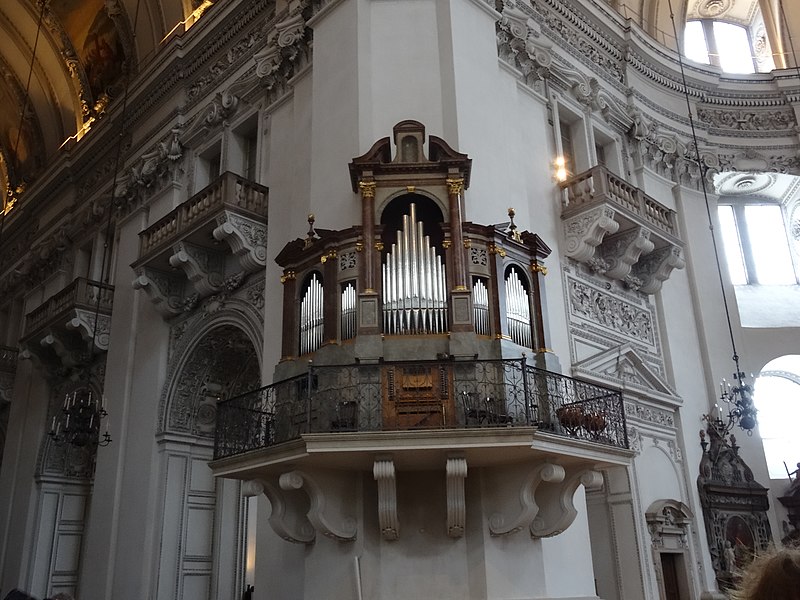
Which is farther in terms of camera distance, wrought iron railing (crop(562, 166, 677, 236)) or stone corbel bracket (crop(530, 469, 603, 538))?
wrought iron railing (crop(562, 166, 677, 236))

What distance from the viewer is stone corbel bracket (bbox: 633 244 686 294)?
1306cm

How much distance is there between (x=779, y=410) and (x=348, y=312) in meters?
11.9

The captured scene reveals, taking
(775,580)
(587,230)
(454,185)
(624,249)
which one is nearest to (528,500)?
(454,185)

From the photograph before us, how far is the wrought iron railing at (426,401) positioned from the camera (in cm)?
779

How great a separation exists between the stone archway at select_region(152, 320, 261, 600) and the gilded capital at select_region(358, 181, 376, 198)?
4.63 m

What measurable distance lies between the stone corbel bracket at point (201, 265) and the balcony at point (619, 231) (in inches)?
227

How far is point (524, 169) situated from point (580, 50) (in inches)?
159

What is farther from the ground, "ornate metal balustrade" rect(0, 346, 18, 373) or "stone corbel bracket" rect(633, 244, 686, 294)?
"ornate metal balustrade" rect(0, 346, 18, 373)

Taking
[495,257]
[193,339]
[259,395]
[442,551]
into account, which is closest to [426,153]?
[495,257]

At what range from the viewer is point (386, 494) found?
25.6 ft

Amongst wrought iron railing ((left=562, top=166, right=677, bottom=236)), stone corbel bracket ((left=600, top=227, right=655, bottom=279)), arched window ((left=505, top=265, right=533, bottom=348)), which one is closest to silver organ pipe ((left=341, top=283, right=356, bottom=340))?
arched window ((left=505, top=265, right=533, bottom=348))

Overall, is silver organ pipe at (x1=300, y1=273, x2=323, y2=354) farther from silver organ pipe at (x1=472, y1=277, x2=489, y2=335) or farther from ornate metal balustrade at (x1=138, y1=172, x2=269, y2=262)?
ornate metal balustrade at (x1=138, y1=172, x2=269, y2=262)

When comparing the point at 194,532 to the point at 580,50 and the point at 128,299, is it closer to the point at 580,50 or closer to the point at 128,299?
the point at 128,299

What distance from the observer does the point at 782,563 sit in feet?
5.71
